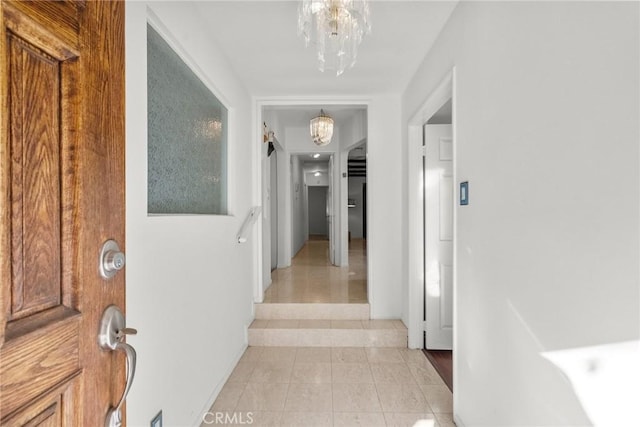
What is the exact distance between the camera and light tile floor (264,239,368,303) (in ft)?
11.1

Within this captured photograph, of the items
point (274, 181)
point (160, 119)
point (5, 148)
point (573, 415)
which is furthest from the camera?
point (274, 181)

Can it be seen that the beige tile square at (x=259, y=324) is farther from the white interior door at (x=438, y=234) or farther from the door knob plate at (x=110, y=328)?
the door knob plate at (x=110, y=328)

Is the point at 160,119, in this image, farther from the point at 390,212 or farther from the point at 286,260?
the point at 286,260

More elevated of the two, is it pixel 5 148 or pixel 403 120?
pixel 403 120

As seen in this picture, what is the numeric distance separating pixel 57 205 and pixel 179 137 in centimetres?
122

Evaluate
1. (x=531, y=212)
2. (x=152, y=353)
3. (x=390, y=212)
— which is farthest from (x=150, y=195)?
(x=390, y=212)

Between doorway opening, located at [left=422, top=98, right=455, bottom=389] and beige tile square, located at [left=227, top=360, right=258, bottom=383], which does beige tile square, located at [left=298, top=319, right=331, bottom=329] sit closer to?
beige tile square, located at [left=227, top=360, right=258, bottom=383]

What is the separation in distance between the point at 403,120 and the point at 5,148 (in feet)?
9.79

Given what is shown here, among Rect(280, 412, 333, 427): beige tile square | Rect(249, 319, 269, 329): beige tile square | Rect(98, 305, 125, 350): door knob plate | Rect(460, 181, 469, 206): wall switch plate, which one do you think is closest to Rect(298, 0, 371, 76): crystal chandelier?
Rect(460, 181, 469, 206): wall switch plate

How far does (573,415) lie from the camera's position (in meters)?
0.92

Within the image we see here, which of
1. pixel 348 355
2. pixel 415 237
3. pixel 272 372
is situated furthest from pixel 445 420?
pixel 415 237

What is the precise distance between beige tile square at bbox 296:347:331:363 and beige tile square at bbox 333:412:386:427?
27.1 inches

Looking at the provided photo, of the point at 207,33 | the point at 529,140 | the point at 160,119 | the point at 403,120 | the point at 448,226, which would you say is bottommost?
the point at 448,226

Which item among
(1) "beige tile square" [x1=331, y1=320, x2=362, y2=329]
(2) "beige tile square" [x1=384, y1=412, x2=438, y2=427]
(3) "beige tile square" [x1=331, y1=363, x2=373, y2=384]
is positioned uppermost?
(1) "beige tile square" [x1=331, y1=320, x2=362, y2=329]
